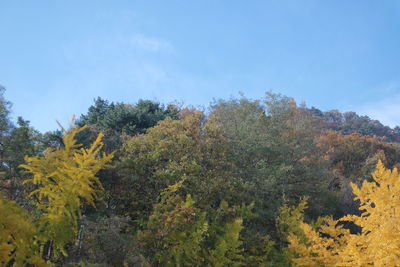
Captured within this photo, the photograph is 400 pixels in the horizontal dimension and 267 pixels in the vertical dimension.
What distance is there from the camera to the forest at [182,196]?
9320mm

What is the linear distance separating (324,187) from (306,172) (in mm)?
1238

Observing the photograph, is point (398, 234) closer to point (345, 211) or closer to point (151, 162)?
point (151, 162)

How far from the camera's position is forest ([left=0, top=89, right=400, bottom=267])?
30.6 ft

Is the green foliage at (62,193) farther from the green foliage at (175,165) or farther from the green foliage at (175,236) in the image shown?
the green foliage at (175,165)

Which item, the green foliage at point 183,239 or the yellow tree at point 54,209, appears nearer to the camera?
the yellow tree at point 54,209

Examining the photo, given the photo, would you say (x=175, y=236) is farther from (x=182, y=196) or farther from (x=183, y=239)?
(x=182, y=196)

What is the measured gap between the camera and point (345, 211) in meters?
24.1

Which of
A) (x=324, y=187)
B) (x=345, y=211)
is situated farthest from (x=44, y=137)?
(x=345, y=211)

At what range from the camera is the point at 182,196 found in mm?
14461

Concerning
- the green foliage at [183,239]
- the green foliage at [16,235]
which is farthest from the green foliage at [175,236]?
the green foliage at [16,235]

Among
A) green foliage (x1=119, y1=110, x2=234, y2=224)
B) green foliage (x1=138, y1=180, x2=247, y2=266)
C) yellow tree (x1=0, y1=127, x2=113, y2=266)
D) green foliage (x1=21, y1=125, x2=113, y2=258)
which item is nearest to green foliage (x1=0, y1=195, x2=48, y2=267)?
yellow tree (x1=0, y1=127, x2=113, y2=266)

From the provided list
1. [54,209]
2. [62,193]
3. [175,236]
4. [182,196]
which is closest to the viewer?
→ [54,209]

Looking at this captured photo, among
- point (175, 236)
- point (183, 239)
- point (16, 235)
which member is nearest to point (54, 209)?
point (16, 235)

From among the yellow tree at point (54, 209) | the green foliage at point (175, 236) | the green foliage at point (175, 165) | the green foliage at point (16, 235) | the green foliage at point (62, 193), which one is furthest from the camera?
the green foliage at point (175, 165)
